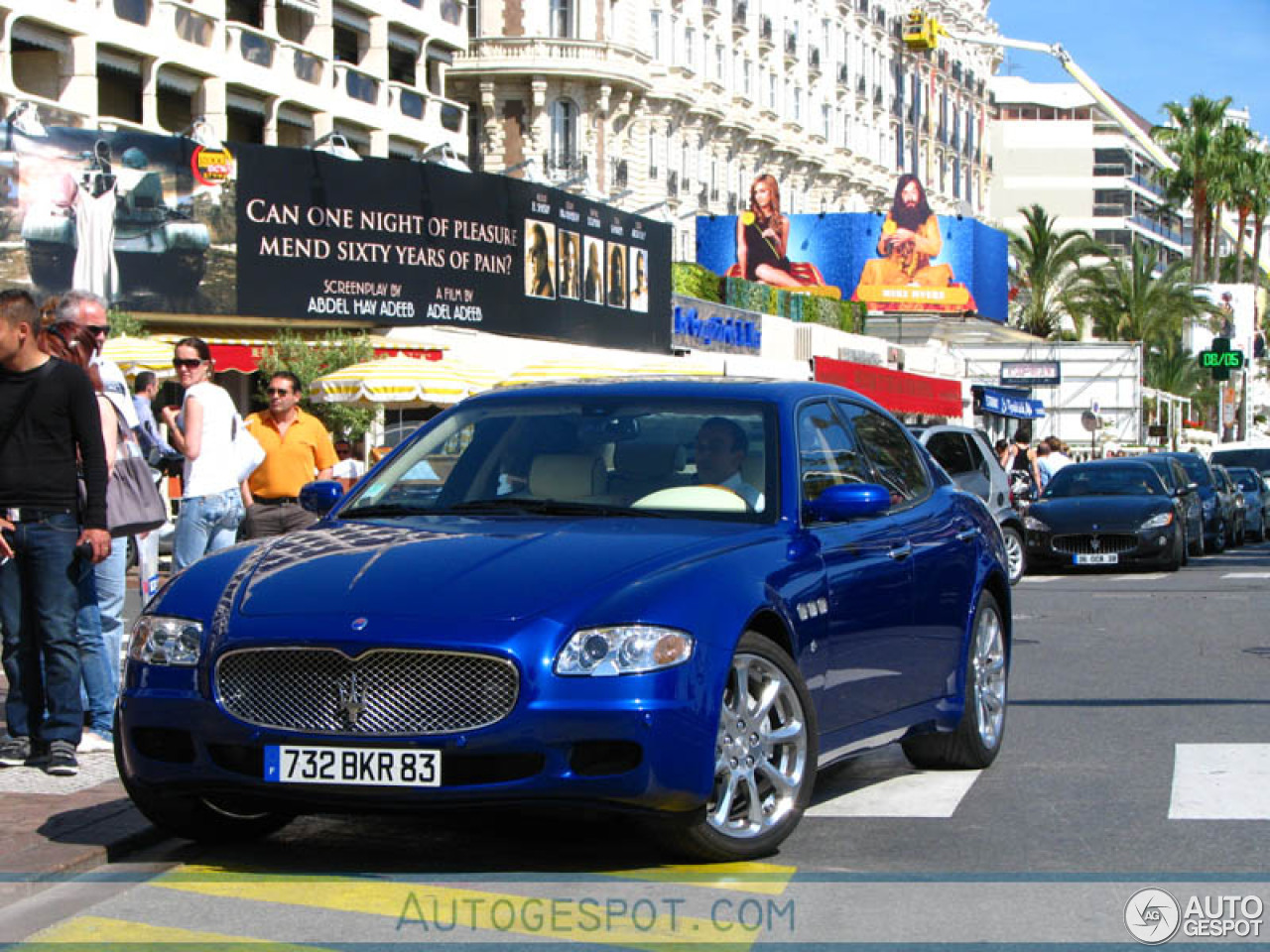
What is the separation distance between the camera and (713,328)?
5328 cm

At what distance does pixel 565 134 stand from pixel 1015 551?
39563 millimetres

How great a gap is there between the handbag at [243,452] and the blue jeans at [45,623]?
2923 millimetres

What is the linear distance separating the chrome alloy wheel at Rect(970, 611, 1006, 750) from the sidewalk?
3311 mm

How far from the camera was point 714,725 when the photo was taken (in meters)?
5.97

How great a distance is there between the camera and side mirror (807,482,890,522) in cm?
696

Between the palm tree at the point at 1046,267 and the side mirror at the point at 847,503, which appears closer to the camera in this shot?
the side mirror at the point at 847,503

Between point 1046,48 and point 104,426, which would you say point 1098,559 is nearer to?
point 104,426

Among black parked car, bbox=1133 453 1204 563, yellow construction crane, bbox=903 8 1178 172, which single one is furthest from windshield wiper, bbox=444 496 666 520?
yellow construction crane, bbox=903 8 1178 172

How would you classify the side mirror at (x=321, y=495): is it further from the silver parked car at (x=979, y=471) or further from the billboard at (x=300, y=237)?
the billboard at (x=300, y=237)

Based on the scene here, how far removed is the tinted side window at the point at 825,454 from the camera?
7.29 m

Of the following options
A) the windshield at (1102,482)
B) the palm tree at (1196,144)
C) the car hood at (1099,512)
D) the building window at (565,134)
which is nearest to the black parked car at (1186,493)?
the windshield at (1102,482)

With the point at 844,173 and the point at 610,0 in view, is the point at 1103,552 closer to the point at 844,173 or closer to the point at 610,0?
the point at 610,0

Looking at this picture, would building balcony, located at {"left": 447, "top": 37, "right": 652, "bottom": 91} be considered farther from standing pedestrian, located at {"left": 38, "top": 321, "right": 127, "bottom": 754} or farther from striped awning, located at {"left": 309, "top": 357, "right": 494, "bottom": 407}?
standing pedestrian, located at {"left": 38, "top": 321, "right": 127, "bottom": 754}

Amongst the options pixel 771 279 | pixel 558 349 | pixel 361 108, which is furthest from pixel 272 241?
pixel 771 279
